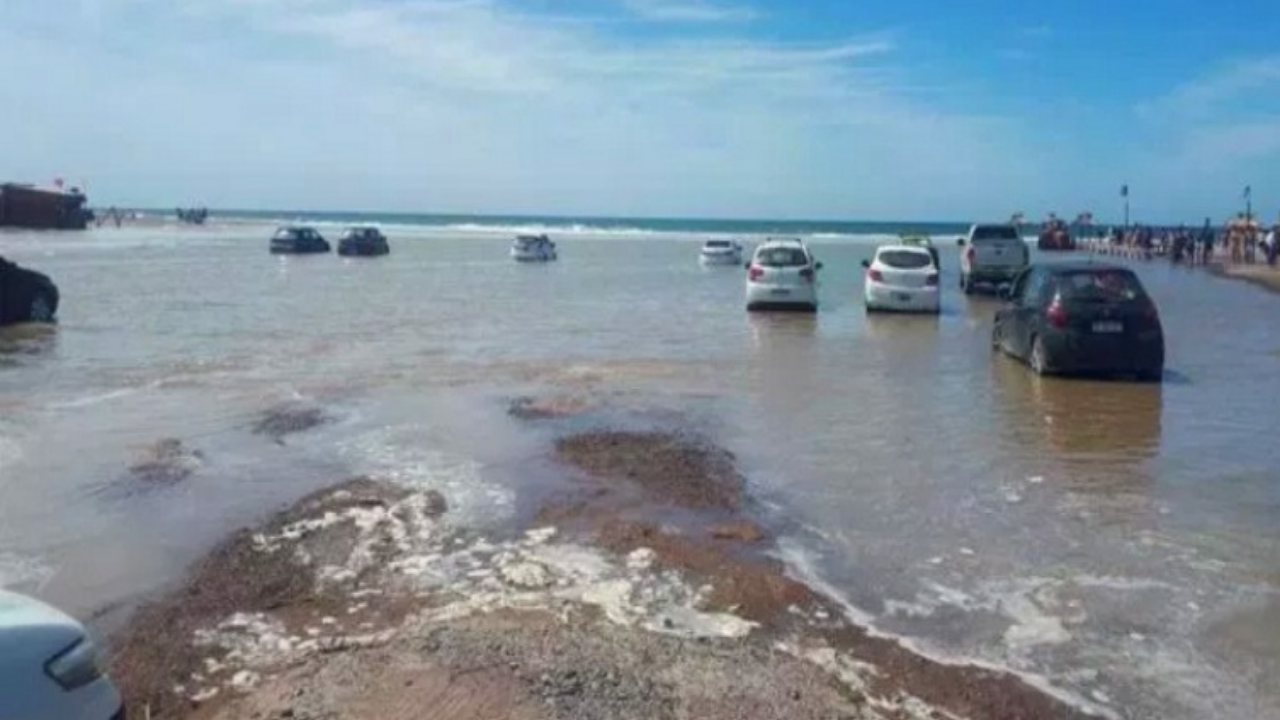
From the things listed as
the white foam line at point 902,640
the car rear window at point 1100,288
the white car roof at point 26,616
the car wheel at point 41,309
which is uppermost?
the car rear window at point 1100,288

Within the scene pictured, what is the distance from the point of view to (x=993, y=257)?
36906 mm

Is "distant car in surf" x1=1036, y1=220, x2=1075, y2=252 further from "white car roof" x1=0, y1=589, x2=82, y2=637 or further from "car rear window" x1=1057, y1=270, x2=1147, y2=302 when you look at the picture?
"white car roof" x1=0, y1=589, x2=82, y2=637

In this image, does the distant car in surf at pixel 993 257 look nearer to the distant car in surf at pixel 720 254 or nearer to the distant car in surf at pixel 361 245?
Answer: the distant car in surf at pixel 720 254

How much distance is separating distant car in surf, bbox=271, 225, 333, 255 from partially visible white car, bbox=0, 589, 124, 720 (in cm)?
6498

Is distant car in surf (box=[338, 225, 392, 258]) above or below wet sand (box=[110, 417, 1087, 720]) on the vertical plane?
above

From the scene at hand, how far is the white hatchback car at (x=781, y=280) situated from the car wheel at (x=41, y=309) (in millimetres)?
14428

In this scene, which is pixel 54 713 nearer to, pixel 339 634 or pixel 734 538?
pixel 339 634

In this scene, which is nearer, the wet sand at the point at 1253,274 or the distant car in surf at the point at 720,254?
the wet sand at the point at 1253,274

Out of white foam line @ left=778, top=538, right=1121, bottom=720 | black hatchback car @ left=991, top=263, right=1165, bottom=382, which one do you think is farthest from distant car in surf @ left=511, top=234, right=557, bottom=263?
white foam line @ left=778, top=538, right=1121, bottom=720

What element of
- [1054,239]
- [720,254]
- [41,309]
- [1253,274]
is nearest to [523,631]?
[41,309]

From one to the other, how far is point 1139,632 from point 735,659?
2248mm

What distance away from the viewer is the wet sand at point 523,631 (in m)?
5.36

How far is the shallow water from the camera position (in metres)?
6.86

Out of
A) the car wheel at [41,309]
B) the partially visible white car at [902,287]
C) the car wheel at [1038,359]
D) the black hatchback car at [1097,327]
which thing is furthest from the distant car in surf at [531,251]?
the black hatchback car at [1097,327]
